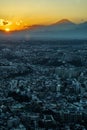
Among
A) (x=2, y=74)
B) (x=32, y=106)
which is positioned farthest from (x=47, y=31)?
(x=32, y=106)

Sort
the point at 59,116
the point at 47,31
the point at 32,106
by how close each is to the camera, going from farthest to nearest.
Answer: the point at 47,31
the point at 32,106
the point at 59,116

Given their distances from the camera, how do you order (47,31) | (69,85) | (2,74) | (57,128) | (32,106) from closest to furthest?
(57,128) < (32,106) < (69,85) < (2,74) < (47,31)

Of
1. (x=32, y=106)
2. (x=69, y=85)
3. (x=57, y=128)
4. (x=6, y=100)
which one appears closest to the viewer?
(x=57, y=128)

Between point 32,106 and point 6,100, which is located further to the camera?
point 6,100

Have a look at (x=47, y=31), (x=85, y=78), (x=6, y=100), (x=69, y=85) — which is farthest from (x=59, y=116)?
(x=47, y=31)

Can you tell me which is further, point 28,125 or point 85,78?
point 85,78

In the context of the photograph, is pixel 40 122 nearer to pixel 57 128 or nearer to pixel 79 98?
pixel 57 128

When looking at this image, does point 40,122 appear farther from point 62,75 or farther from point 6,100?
point 62,75

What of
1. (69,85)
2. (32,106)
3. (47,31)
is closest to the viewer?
(32,106)
